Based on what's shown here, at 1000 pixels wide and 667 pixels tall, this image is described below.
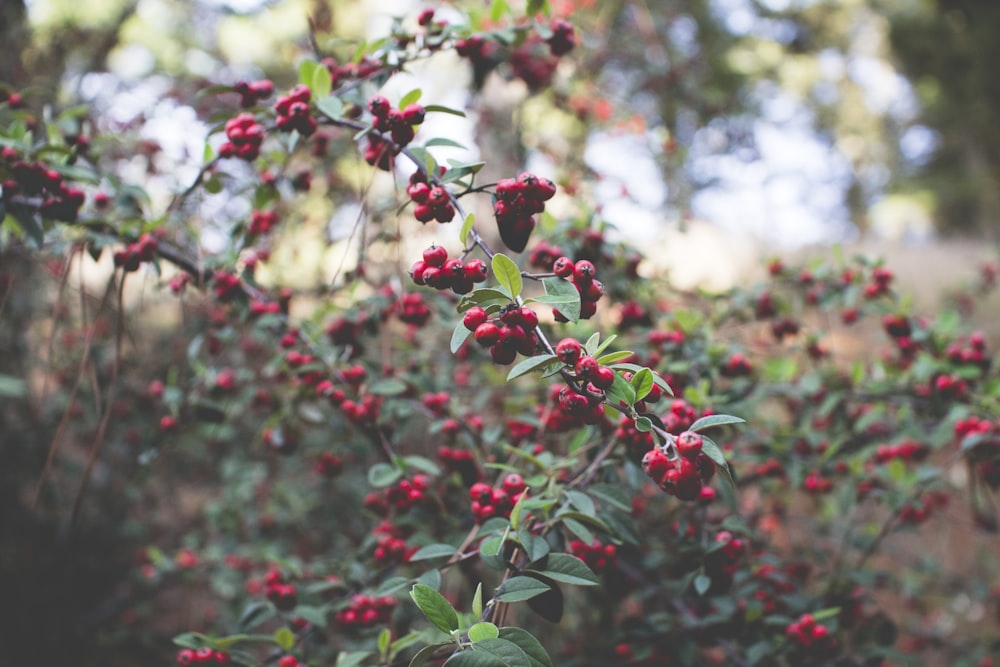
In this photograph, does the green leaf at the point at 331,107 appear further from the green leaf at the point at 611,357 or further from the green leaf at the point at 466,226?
the green leaf at the point at 611,357

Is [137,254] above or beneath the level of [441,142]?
beneath

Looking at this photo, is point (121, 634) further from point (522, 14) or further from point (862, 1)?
point (862, 1)

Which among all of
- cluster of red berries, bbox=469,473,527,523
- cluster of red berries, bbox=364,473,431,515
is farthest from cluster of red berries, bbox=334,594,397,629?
cluster of red berries, bbox=469,473,527,523

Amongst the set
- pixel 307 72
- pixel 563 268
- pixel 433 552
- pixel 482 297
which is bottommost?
pixel 433 552

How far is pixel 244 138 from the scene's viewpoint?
1531 mm

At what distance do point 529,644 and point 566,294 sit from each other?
1.95ft

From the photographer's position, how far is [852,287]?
2168 millimetres

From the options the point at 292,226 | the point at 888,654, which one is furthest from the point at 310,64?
the point at 292,226

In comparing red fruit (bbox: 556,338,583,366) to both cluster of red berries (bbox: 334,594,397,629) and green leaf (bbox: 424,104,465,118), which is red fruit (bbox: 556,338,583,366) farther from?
cluster of red berries (bbox: 334,594,397,629)

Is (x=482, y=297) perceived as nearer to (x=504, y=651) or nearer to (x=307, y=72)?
(x=504, y=651)

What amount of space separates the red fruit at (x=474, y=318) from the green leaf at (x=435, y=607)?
0.44m

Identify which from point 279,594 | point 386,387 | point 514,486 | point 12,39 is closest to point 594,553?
point 514,486

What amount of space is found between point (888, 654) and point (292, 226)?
351 centimetres

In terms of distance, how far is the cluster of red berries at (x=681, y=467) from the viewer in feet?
3.18
